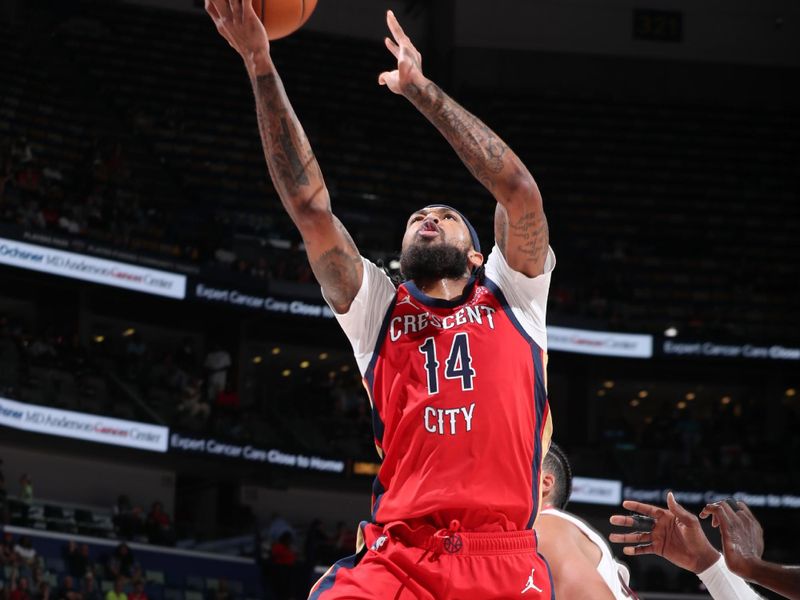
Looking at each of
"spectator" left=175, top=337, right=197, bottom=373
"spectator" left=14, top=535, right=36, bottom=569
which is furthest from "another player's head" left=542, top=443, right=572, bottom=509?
"spectator" left=175, top=337, right=197, bottom=373

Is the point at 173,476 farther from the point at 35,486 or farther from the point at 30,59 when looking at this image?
the point at 30,59

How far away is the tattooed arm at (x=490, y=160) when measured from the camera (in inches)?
140

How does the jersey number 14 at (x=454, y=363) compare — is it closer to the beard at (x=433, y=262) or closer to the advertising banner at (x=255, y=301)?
the beard at (x=433, y=262)

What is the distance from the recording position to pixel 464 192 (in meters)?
24.2

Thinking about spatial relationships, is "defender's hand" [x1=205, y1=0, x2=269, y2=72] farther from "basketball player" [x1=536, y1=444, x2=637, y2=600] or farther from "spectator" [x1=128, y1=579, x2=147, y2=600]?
"spectator" [x1=128, y1=579, x2=147, y2=600]

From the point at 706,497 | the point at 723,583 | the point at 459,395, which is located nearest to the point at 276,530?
the point at 706,497

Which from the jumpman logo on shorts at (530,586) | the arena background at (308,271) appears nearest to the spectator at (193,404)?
the arena background at (308,271)

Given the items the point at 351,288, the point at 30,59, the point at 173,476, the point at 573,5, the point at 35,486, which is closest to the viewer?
the point at 351,288

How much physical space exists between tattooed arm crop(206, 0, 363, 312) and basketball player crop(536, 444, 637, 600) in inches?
45.7

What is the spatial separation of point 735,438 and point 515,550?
59.9 ft

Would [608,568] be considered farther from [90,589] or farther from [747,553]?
[90,589]

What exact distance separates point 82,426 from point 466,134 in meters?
14.7

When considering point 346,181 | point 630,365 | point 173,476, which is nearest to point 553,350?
point 630,365

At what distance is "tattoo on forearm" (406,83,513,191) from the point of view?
3.56 meters
